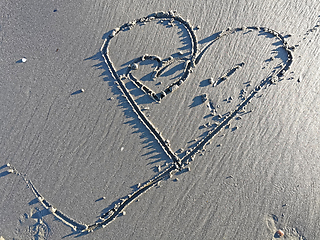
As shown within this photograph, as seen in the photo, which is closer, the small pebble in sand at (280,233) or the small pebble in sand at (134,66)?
the small pebble in sand at (280,233)

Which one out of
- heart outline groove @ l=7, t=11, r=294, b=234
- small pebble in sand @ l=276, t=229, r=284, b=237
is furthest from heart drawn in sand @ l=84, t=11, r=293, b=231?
small pebble in sand @ l=276, t=229, r=284, b=237

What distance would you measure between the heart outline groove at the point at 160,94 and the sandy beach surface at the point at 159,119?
12 millimetres

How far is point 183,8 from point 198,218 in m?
2.46

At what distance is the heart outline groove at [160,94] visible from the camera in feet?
7.94

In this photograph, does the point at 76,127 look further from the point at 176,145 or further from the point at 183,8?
the point at 183,8

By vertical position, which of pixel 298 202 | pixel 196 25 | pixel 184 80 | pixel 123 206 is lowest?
pixel 298 202

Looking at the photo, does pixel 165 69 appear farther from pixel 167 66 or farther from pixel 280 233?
pixel 280 233

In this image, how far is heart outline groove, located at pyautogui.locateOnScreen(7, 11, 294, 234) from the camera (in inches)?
95.3

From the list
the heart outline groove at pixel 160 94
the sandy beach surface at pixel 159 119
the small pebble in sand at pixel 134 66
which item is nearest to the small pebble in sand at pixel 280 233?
the sandy beach surface at pixel 159 119

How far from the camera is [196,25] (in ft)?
8.54

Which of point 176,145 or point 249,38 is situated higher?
point 249,38

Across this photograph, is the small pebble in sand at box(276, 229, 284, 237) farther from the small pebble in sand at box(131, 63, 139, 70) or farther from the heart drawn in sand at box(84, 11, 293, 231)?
the small pebble in sand at box(131, 63, 139, 70)

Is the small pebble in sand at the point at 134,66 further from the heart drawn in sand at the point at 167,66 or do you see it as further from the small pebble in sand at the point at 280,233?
the small pebble in sand at the point at 280,233

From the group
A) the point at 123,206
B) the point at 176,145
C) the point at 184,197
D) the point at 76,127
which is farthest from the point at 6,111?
the point at 184,197
